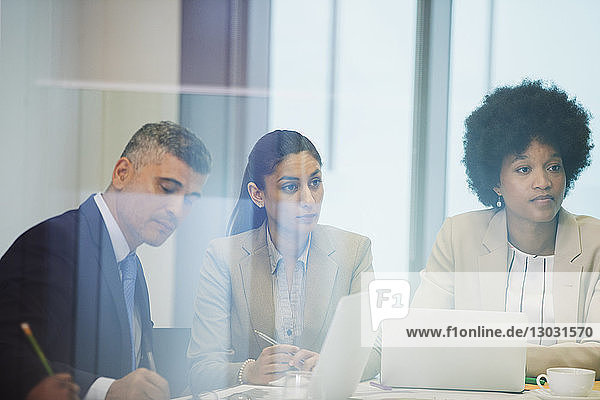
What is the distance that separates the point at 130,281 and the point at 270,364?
0.45 meters

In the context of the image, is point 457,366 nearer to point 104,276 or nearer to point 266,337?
point 266,337

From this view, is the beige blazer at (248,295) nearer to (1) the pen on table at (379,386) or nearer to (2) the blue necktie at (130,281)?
(2) the blue necktie at (130,281)

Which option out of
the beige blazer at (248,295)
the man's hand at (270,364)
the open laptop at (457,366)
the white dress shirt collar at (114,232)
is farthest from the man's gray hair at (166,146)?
the open laptop at (457,366)

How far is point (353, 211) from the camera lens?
1.98 meters

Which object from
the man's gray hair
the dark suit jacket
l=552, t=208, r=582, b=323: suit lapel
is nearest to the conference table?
the dark suit jacket

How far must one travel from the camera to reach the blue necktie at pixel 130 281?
1.84 meters

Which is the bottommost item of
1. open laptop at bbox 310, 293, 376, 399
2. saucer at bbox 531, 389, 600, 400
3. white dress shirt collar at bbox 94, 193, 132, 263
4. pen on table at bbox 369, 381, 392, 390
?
pen on table at bbox 369, 381, 392, 390

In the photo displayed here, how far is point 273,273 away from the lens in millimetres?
1998

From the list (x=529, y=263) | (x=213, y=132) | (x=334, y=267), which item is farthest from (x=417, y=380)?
(x=213, y=132)

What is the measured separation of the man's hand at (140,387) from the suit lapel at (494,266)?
3.21 feet

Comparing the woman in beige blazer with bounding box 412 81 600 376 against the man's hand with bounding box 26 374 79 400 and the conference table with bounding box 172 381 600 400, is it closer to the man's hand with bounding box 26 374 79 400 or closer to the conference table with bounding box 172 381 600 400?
the conference table with bounding box 172 381 600 400

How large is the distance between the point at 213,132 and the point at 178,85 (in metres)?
0.16

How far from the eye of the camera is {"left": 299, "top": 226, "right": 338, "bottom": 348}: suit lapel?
78.3 inches

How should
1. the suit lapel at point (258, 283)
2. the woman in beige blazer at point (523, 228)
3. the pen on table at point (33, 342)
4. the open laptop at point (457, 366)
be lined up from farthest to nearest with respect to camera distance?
the woman in beige blazer at point (523, 228) → the suit lapel at point (258, 283) → the pen on table at point (33, 342) → the open laptop at point (457, 366)
